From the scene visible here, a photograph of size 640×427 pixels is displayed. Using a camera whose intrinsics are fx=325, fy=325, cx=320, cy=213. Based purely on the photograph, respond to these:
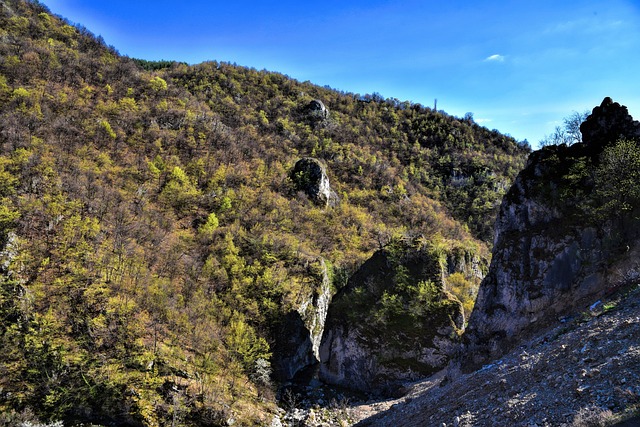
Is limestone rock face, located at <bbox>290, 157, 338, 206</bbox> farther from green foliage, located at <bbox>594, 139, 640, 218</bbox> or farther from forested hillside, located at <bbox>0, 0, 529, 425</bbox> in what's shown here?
green foliage, located at <bbox>594, 139, 640, 218</bbox>

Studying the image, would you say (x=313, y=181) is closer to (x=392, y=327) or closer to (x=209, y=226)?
(x=209, y=226)

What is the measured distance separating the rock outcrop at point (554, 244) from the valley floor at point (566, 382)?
4.27m

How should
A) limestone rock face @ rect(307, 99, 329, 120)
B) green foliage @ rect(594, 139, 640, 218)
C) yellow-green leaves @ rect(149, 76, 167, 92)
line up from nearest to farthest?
green foliage @ rect(594, 139, 640, 218), yellow-green leaves @ rect(149, 76, 167, 92), limestone rock face @ rect(307, 99, 329, 120)

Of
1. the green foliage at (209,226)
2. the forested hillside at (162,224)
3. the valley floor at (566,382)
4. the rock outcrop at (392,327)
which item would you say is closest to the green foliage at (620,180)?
the valley floor at (566,382)

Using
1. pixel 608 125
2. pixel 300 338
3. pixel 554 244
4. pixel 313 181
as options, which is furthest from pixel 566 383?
pixel 313 181

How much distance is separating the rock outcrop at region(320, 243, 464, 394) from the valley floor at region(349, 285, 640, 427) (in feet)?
60.0

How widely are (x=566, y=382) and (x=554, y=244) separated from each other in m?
15.3

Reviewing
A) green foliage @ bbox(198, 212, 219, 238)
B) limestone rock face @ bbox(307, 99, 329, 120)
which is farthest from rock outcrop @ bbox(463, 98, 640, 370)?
limestone rock face @ bbox(307, 99, 329, 120)

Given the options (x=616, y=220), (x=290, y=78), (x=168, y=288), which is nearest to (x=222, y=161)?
(x=168, y=288)

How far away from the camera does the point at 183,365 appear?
28.2 metres

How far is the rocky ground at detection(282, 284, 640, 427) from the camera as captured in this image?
29.4ft

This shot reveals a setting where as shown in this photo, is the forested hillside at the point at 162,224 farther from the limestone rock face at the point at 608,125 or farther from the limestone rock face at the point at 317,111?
the limestone rock face at the point at 608,125

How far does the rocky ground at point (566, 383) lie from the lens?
895cm

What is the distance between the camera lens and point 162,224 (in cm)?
4309
